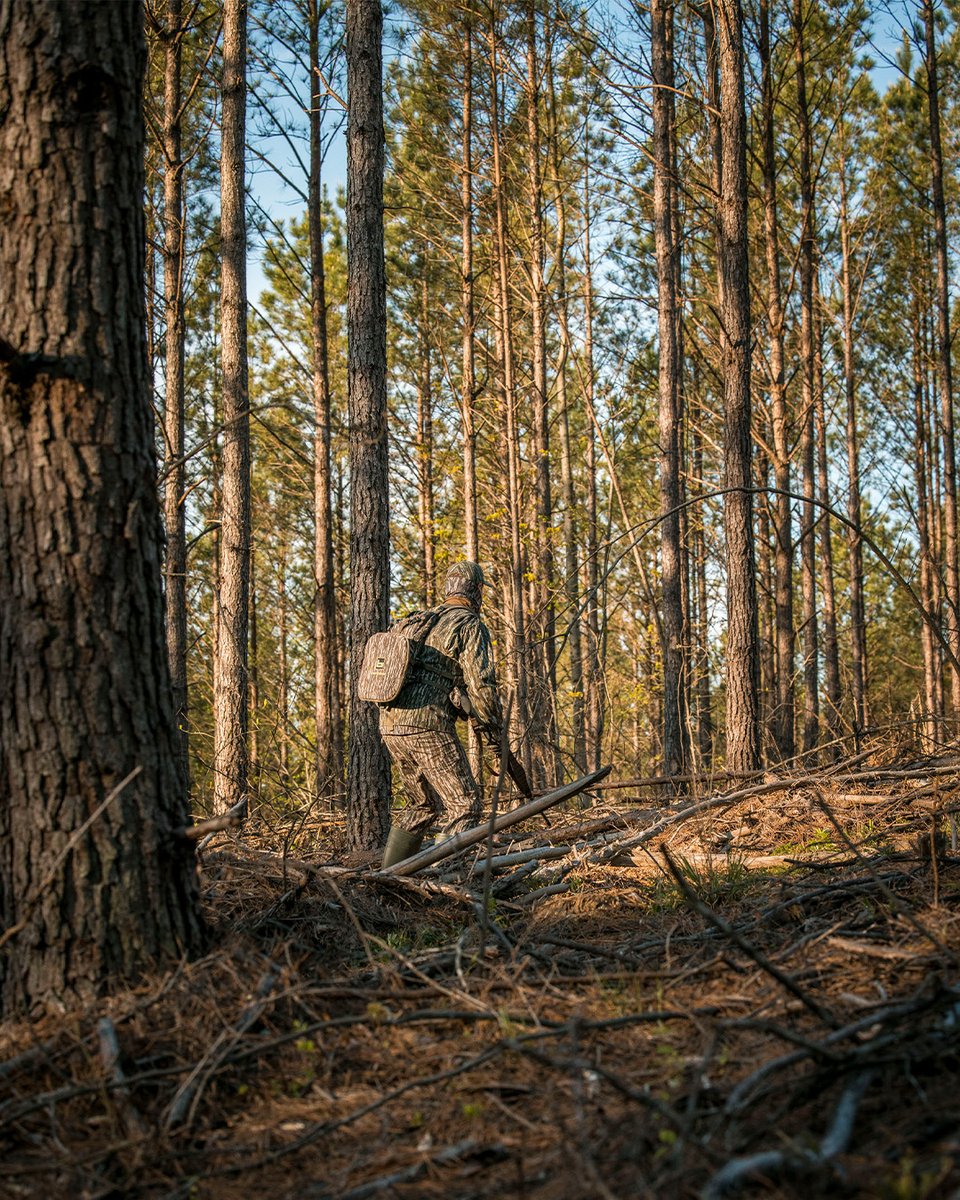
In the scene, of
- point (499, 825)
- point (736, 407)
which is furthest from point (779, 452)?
point (499, 825)

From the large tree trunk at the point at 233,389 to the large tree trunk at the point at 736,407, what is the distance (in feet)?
15.7

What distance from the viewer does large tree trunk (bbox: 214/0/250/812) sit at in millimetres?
10625

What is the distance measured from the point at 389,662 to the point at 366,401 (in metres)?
2.26

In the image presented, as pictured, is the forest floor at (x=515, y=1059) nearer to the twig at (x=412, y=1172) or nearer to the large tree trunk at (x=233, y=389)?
the twig at (x=412, y=1172)

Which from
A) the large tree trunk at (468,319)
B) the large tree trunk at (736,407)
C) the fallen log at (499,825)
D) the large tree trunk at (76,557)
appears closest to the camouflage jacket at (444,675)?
the fallen log at (499,825)

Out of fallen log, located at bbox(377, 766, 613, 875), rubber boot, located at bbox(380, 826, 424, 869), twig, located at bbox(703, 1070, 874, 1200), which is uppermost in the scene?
fallen log, located at bbox(377, 766, 613, 875)

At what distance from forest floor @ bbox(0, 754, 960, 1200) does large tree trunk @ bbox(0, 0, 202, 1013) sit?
0.27 metres

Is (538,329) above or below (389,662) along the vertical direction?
above

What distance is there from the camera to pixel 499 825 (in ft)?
15.5

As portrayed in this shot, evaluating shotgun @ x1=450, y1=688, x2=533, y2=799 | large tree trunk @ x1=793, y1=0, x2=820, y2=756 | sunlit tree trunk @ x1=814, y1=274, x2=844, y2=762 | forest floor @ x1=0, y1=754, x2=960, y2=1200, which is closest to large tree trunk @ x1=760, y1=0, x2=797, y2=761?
large tree trunk @ x1=793, y1=0, x2=820, y2=756

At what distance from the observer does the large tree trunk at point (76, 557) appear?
3.08m

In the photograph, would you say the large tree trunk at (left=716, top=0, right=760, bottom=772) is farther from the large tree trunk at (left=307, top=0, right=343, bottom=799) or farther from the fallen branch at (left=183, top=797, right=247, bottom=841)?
the fallen branch at (left=183, top=797, right=247, bottom=841)

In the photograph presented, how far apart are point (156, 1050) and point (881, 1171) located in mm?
1873

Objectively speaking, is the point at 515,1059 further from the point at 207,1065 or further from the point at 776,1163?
the point at 776,1163
